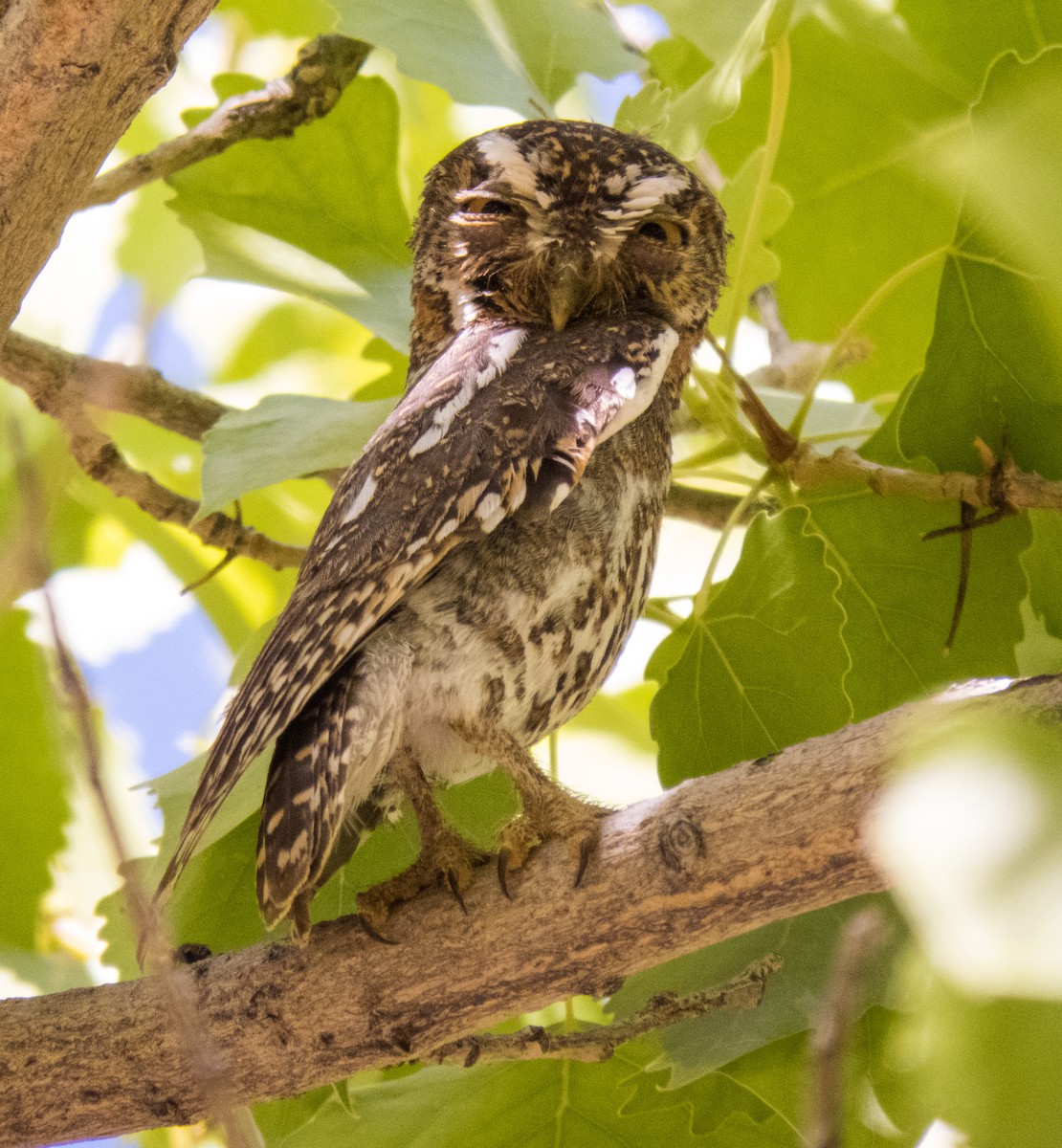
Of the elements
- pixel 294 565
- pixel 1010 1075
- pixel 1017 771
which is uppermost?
pixel 294 565

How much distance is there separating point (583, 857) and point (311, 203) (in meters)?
1.11

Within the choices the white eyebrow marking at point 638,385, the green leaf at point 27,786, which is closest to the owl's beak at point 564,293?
the white eyebrow marking at point 638,385

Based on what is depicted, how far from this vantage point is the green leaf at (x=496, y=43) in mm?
1873

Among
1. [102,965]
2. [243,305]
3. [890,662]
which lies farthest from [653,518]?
[243,305]

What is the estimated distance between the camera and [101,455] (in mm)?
2023

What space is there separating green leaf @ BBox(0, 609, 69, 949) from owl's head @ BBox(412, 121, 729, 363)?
80cm

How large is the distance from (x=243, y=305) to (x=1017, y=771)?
1.95 m

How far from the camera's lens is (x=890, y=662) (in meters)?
1.76

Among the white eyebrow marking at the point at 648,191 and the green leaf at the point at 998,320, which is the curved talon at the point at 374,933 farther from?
the white eyebrow marking at the point at 648,191

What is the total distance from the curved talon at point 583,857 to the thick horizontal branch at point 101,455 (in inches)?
29.5

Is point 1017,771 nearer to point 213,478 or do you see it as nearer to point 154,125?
point 213,478

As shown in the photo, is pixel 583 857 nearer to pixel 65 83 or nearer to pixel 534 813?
pixel 534 813

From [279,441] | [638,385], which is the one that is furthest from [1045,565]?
[279,441]

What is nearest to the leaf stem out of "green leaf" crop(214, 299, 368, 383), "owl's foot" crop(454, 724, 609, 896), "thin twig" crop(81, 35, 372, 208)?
"owl's foot" crop(454, 724, 609, 896)
